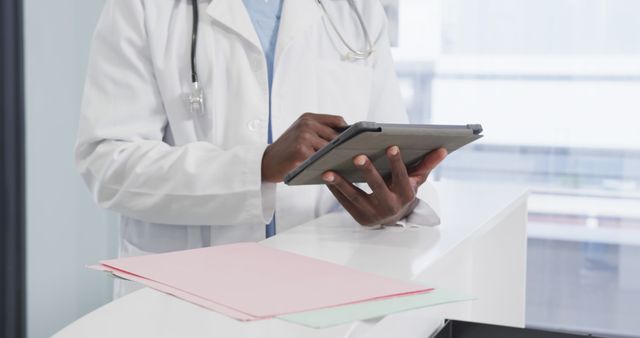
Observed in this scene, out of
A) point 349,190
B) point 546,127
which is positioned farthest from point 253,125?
point 546,127

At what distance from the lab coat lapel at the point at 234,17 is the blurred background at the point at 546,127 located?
149 cm

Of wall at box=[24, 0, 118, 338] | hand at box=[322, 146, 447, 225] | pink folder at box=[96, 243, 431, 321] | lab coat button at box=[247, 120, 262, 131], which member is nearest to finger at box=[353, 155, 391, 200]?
hand at box=[322, 146, 447, 225]

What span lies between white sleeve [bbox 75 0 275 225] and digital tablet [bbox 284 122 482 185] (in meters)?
0.16

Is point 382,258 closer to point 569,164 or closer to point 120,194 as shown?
point 120,194

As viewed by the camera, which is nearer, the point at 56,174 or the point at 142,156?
the point at 142,156

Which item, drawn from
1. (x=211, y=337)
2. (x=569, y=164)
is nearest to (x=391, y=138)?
(x=211, y=337)

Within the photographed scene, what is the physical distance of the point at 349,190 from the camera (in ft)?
3.31

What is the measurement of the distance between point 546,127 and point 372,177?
1.99m

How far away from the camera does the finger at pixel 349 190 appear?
971 millimetres

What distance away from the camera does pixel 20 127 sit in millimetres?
2406

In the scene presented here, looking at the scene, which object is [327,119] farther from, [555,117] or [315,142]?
[555,117]

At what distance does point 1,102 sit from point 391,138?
5.96 ft

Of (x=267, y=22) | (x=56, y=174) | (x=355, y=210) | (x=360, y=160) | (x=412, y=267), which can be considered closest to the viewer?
(x=412, y=267)

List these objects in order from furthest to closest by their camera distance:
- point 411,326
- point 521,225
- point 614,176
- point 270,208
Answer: point 614,176
point 521,225
point 270,208
point 411,326
